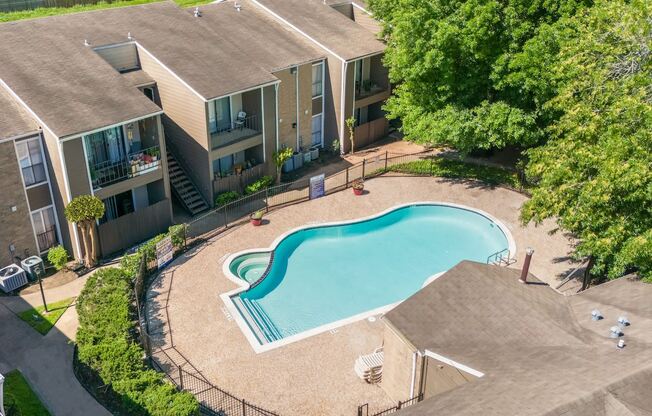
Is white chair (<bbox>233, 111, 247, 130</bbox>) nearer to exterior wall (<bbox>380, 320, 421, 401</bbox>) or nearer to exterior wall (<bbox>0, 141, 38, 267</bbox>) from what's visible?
exterior wall (<bbox>0, 141, 38, 267</bbox>)

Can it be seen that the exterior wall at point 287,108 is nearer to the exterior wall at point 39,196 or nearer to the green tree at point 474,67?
the green tree at point 474,67

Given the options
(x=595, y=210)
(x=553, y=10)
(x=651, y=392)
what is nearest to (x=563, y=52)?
(x=553, y=10)

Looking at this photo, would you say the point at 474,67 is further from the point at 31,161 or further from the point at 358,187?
the point at 31,161

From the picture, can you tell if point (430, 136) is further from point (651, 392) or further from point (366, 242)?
point (651, 392)

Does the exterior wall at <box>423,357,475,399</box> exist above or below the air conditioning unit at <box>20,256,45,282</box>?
above

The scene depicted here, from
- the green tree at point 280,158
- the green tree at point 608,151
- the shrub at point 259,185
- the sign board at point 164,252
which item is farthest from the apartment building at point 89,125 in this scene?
the green tree at point 608,151

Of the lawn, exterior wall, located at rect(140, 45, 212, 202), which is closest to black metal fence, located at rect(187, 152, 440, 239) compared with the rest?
exterior wall, located at rect(140, 45, 212, 202)

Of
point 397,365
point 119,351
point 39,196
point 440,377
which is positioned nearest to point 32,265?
point 39,196

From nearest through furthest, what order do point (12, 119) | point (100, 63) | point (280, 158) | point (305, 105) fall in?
point (12, 119)
point (100, 63)
point (280, 158)
point (305, 105)
